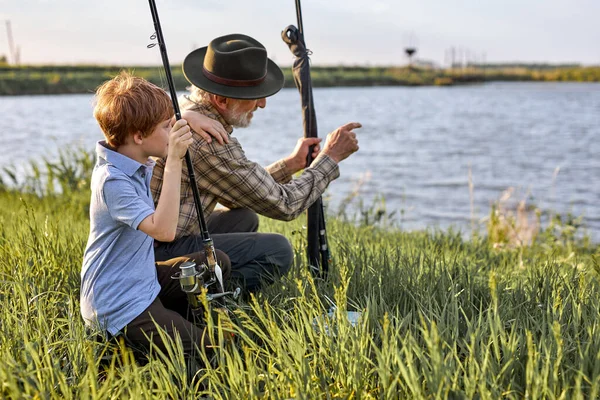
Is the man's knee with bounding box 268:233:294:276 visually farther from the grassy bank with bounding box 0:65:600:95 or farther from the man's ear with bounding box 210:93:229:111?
the grassy bank with bounding box 0:65:600:95

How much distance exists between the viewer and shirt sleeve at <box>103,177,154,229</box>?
2.20m

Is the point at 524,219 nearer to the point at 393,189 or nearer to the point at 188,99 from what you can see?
the point at 393,189

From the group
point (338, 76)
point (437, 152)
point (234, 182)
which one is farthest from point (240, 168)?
point (338, 76)

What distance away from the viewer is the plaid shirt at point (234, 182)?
2.71 metres

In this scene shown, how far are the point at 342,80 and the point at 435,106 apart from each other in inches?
943

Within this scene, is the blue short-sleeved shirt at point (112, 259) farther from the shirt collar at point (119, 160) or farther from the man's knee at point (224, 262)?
the man's knee at point (224, 262)

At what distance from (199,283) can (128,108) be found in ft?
2.27

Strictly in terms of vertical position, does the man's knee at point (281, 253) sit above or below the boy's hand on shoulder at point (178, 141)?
below

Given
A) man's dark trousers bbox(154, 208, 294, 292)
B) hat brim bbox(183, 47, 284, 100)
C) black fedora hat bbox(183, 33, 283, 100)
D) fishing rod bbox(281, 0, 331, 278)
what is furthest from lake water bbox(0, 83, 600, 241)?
black fedora hat bbox(183, 33, 283, 100)

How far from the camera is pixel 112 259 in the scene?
2.33 meters

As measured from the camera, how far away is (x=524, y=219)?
666 centimetres

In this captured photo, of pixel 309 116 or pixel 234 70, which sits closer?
pixel 234 70

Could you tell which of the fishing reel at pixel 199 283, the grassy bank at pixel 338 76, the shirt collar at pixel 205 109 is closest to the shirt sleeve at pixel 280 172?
the shirt collar at pixel 205 109

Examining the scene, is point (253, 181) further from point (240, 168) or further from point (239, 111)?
point (239, 111)
